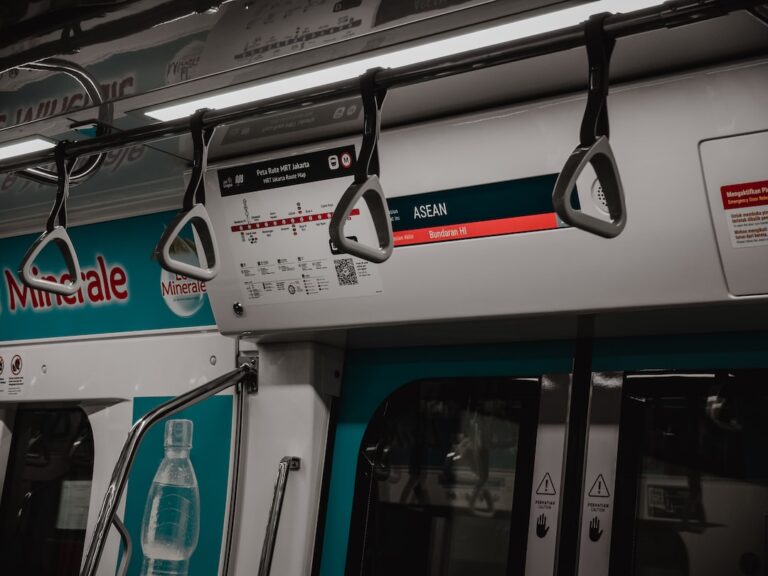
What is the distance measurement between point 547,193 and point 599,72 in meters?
0.77

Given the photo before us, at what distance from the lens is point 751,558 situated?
2.27m

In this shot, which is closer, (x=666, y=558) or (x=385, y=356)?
(x=666, y=558)

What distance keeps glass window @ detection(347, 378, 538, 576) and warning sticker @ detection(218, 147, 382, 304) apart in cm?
Answer: 47

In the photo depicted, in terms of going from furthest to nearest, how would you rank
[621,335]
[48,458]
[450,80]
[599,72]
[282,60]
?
[48,458]
[621,335]
[450,80]
[282,60]
[599,72]

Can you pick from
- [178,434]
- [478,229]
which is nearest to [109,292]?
[178,434]

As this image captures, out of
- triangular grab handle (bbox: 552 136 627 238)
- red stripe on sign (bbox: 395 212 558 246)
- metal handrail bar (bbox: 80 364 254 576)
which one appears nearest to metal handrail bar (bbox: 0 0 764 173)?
triangular grab handle (bbox: 552 136 627 238)

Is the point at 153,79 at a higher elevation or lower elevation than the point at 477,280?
higher

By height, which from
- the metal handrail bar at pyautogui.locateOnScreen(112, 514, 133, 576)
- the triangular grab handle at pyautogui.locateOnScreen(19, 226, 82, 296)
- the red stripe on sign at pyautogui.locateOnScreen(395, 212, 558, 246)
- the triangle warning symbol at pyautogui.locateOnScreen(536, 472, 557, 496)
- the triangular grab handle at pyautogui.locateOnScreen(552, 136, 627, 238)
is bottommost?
the metal handrail bar at pyautogui.locateOnScreen(112, 514, 133, 576)

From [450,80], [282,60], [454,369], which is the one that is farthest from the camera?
[454,369]

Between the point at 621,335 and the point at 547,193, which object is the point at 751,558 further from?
the point at 547,193

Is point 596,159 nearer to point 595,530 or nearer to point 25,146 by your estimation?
point 595,530

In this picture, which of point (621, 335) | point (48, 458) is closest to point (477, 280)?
point (621, 335)

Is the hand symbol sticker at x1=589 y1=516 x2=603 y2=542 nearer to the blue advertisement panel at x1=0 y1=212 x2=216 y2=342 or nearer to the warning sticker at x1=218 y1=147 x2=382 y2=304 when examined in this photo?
the warning sticker at x1=218 y1=147 x2=382 y2=304

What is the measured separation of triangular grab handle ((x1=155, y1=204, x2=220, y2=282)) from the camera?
1827 mm
